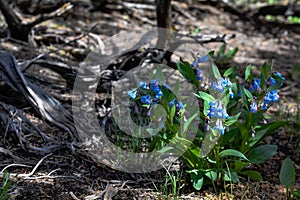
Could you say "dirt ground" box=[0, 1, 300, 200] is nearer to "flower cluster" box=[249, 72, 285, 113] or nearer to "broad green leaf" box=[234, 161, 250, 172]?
"broad green leaf" box=[234, 161, 250, 172]

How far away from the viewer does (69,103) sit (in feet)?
11.1

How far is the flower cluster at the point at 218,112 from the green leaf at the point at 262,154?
0.44 m

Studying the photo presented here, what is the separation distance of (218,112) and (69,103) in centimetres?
143

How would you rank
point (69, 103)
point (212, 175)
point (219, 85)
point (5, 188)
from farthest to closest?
point (69, 103) → point (212, 175) → point (219, 85) → point (5, 188)

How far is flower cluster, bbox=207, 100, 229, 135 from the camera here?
2.28 metres

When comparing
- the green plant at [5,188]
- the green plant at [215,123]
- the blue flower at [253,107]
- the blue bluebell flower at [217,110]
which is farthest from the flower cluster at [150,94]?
the green plant at [5,188]

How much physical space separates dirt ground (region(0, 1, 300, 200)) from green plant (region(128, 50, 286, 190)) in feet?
0.45

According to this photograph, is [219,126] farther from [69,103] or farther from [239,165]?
[69,103]

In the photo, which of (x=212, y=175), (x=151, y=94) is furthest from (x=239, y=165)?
(x=151, y=94)

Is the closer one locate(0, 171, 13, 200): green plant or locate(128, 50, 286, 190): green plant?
locate(0, 171, 13, 200): green plant

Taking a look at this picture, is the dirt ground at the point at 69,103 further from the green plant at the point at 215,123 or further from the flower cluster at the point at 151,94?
the flower cluster at the point at 151,94

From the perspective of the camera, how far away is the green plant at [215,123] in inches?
94.3

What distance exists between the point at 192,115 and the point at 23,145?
3.53 ft

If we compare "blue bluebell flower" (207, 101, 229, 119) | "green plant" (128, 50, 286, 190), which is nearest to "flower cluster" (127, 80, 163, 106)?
"green plant" (128, 50, 286, 190)
